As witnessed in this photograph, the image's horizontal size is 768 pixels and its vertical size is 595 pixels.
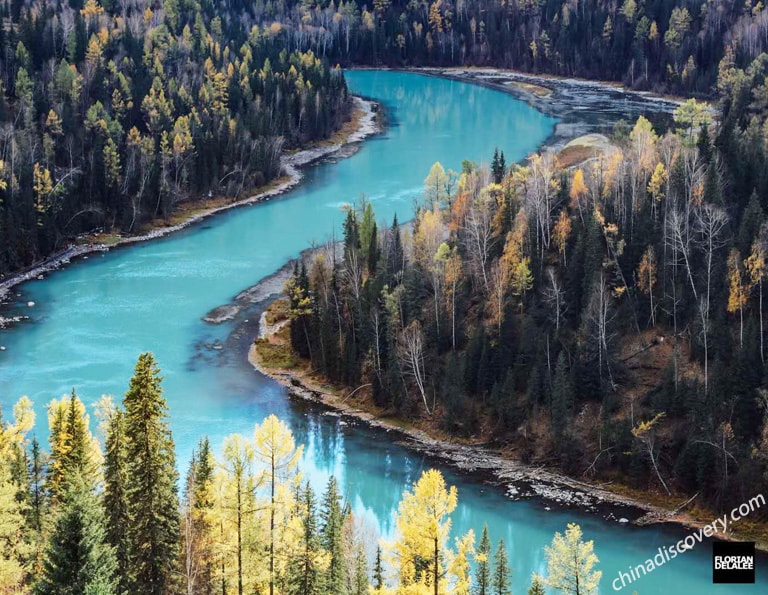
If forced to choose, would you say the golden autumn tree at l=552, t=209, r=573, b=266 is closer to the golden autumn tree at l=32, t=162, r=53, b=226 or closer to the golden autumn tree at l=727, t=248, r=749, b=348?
the golden autumn tree at l=727, t=248, r=749, b=348

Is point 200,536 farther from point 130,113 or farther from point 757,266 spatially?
point 130,113

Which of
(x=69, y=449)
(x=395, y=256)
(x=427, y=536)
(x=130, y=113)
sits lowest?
(x=69, y=449)

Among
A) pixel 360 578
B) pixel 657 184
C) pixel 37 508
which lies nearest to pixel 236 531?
pixel 360 578

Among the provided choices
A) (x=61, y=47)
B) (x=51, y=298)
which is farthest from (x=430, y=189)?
(x=61, y=47)

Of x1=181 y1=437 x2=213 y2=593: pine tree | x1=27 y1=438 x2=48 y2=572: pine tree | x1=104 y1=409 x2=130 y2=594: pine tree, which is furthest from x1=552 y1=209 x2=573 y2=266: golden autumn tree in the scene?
x1=104 y1=409 x2=130 y2=594: pine tree

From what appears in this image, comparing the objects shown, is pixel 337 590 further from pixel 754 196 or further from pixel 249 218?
pixel 249 218

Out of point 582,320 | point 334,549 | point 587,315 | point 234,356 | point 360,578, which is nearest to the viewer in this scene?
point 334,549

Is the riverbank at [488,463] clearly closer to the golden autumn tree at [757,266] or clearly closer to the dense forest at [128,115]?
the golden autumn tree at [757,266]
